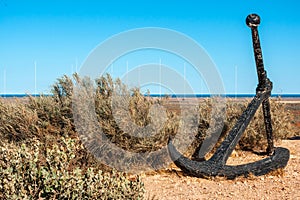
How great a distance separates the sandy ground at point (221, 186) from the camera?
4555 mm

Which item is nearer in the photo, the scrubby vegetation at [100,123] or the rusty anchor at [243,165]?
the rusty anchor at [243,165]

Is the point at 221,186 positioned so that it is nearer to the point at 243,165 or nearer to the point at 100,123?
the point at 243,165

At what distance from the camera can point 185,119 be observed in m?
6.67

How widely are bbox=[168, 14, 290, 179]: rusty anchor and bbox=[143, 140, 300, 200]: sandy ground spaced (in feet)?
0.39

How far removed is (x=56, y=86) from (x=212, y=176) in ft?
9.71

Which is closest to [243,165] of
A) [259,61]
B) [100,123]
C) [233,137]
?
[233,137]

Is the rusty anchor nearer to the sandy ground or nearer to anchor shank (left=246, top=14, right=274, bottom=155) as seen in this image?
anchor shank (left=246, top=14, right=274, bottom=155)

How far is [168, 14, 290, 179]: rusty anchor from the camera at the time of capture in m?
4.77

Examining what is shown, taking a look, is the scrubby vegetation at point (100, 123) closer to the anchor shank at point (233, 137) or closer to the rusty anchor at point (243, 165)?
the rusty anchor at point (243, 165)

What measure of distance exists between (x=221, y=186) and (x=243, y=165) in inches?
17.3

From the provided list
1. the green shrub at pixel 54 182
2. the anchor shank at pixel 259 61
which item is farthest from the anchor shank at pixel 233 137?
the green shrub at pixel 54 182

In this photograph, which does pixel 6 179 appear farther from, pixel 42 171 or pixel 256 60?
pixel 256 60

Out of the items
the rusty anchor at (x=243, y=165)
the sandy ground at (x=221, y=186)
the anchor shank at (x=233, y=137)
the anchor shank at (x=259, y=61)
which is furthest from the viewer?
the anchor shank at (x=259, y=61)

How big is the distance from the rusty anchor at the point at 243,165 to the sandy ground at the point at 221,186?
0.39 feet
